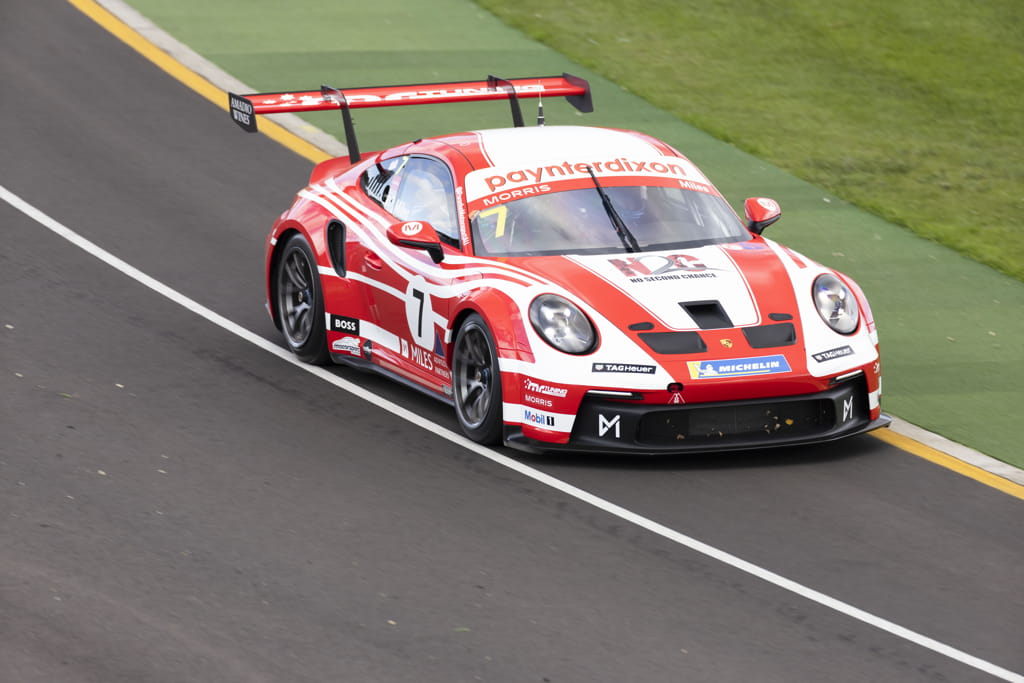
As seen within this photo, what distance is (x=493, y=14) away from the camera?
2036 centimetres

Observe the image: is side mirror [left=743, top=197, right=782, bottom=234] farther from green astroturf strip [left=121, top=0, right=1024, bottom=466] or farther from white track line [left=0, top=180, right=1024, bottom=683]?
white track line [left=0, top=180, right=1024, bottom=683]

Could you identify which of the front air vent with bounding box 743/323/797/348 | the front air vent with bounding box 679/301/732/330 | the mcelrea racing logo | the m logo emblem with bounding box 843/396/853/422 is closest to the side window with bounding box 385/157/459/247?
the mcelrea racing logo

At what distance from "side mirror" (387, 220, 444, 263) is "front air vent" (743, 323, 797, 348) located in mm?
1811

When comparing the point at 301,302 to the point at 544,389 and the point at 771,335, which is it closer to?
the point at 544,389

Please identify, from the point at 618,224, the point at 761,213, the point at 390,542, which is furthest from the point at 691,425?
the point at 761,213

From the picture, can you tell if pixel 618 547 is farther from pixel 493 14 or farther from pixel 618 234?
pixel 493 14

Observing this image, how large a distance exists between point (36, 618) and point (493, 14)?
14.5m

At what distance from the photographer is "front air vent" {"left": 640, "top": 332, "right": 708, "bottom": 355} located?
871 centimetres

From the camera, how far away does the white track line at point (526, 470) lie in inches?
274

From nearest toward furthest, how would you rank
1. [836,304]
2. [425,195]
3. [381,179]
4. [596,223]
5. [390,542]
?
[390,542] → [836,304] → [596,223] → [425,195] → [381,179]

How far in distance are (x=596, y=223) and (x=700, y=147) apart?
6.62m

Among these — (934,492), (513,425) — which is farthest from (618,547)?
(934,492)

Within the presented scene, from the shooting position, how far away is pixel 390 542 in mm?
7863

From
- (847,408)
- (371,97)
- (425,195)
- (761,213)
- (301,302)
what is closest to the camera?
(847,408)
